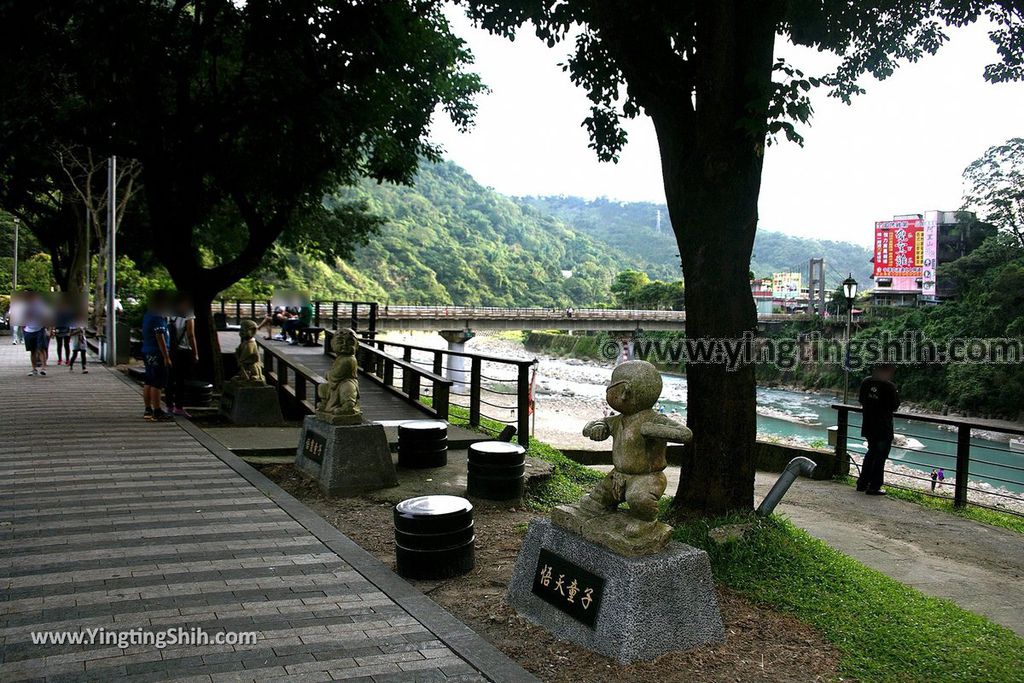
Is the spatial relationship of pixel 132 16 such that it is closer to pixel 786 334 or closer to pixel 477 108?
A: pixel 477 108

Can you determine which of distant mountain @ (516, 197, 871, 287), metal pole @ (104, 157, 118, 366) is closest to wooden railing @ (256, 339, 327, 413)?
metal pole @ (104, 157, 118, 366)

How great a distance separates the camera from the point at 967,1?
25.8 feet

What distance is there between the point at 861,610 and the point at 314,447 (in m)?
5.71

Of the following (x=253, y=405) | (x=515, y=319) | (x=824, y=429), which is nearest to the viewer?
(x=253, y=405)

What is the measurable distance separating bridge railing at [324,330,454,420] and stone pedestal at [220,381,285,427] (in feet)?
4.80

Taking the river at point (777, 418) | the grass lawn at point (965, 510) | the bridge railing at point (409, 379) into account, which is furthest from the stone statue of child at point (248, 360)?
the river at point (777, 418)

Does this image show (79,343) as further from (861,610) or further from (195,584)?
Result: (861,610)

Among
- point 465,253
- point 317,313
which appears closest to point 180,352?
point 317,313

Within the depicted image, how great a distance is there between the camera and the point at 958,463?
918cm

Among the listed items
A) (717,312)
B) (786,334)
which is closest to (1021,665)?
(717,312)

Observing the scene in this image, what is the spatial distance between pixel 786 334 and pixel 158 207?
59911mm

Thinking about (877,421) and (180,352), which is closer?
(877,421)

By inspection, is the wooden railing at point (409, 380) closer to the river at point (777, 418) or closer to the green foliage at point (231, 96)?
the green foliage at point (231, 96)

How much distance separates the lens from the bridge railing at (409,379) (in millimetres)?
11453
